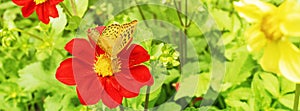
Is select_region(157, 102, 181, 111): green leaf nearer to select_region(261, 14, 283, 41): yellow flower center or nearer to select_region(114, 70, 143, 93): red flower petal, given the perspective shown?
select_region(114, 70, 143, 93): red flower petal

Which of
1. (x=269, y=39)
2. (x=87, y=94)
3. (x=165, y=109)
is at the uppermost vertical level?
(x=269, y=39)

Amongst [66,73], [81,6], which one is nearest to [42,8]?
[81,6]

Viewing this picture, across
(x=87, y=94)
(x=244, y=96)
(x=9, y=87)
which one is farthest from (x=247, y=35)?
(x=9, y=87)

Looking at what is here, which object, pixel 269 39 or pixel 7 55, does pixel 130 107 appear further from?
pixel 7 55

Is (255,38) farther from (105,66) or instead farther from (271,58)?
(105,66)

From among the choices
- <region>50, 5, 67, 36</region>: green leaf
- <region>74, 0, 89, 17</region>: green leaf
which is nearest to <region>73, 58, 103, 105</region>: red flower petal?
<region>74, 0, 89, 17</region>: green leaf

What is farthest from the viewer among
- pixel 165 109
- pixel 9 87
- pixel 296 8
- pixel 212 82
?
pixel 9 87
